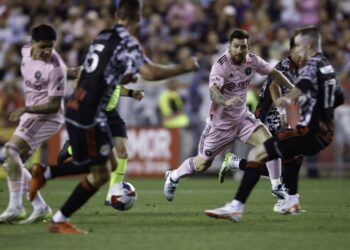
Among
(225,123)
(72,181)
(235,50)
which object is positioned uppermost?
(235,50)

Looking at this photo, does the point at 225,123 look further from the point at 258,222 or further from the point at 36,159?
the point at 36,159

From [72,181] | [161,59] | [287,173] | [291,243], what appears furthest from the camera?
[161,59]

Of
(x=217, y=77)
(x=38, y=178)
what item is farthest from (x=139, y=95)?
(x=38, y=178)

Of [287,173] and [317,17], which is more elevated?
[317,17]

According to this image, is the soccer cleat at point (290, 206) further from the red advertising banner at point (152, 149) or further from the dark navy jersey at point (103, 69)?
the red advertising banner at point (152, 149)

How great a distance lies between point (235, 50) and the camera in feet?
40.1

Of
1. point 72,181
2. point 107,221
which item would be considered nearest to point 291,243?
point 107,221

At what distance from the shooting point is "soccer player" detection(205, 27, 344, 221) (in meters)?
10.4

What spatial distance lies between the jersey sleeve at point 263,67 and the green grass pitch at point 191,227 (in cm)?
192

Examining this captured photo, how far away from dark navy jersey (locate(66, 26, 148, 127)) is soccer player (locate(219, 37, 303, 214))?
109 inches

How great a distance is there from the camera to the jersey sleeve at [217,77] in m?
12.1

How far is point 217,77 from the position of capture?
39.7 ft

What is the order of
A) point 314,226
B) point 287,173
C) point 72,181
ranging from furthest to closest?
point 72,181
point 287,173
point 314,226

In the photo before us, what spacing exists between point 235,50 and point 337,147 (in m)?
9.68
